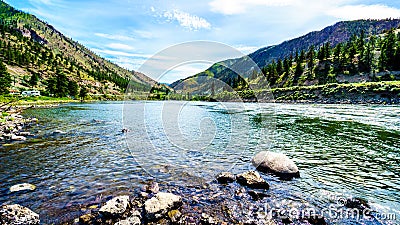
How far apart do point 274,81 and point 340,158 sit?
128m

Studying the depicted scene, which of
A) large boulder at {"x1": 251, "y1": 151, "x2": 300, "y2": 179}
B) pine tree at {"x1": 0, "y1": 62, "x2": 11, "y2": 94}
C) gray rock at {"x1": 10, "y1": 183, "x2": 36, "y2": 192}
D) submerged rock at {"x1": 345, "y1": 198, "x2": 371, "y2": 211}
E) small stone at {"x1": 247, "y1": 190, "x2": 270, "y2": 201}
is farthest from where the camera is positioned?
pine tree at {"x1": 0, "y1": 62, "x2": 11, "y2": 94}

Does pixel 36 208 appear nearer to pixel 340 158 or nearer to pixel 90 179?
pixel 90 179

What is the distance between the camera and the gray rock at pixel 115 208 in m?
6.86

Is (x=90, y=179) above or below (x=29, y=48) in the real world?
below

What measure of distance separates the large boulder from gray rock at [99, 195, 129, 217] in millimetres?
7120

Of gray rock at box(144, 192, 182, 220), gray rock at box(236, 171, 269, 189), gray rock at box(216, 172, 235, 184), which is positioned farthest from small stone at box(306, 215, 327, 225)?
gray rock at box(144, 192, 182, 220)

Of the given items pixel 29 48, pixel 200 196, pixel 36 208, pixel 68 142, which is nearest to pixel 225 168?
Answer: pixel 200 196

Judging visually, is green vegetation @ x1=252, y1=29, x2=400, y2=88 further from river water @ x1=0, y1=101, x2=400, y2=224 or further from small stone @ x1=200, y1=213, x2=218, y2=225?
small stone @ x1=200, y1=213, x2=218, y2=225

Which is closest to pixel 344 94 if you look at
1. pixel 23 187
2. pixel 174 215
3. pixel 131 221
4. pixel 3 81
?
pixel 174 215

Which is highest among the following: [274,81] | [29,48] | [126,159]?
[29,48]

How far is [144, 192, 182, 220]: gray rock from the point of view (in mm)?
6930

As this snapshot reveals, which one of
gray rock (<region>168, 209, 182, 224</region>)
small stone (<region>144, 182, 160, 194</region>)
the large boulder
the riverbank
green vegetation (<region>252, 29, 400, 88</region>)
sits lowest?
small stone (<region>144, 182, 160, 194</region>)

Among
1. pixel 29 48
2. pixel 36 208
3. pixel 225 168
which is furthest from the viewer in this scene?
pixel 29 48

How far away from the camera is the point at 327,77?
104 metres
